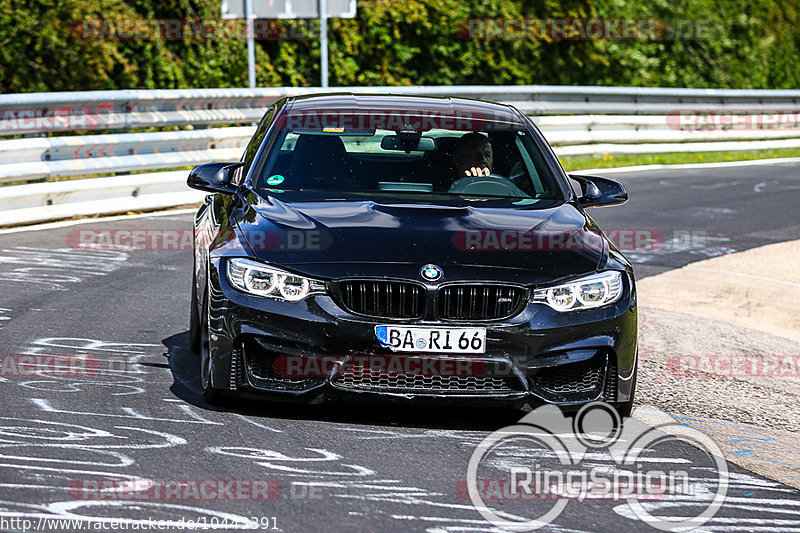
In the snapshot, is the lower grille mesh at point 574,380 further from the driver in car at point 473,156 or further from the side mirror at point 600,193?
the driver in car at point 473,156

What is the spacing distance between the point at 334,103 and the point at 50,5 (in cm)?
1431

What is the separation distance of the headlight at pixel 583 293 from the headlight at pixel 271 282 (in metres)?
0.99

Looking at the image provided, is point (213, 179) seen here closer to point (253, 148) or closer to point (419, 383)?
point (253, 148)

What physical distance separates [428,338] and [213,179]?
1.90 metres

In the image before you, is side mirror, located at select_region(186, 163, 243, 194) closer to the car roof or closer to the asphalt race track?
the car roof

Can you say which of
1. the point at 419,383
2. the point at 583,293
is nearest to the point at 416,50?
the point at 583,293

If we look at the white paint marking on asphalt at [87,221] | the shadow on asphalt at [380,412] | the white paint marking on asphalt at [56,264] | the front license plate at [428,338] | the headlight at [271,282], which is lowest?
the white paint marking on asphalt at [87,221]

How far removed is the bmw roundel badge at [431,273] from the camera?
580cm

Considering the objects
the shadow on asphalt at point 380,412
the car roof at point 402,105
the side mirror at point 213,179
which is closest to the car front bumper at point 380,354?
the shadow on asphalt at point 380,412

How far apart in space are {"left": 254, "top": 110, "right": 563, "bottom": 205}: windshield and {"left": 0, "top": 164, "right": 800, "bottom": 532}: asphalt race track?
3.97 feet

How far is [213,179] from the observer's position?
7074mm

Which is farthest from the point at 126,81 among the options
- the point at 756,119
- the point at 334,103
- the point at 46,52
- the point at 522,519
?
the point at 522,519

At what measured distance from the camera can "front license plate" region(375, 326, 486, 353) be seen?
5.73m

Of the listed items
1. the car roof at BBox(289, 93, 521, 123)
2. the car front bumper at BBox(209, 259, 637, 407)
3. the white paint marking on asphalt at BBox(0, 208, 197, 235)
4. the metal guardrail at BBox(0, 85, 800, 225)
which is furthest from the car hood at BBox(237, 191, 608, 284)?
the metal guardrail at BBox(0, 85, 800, 225)
